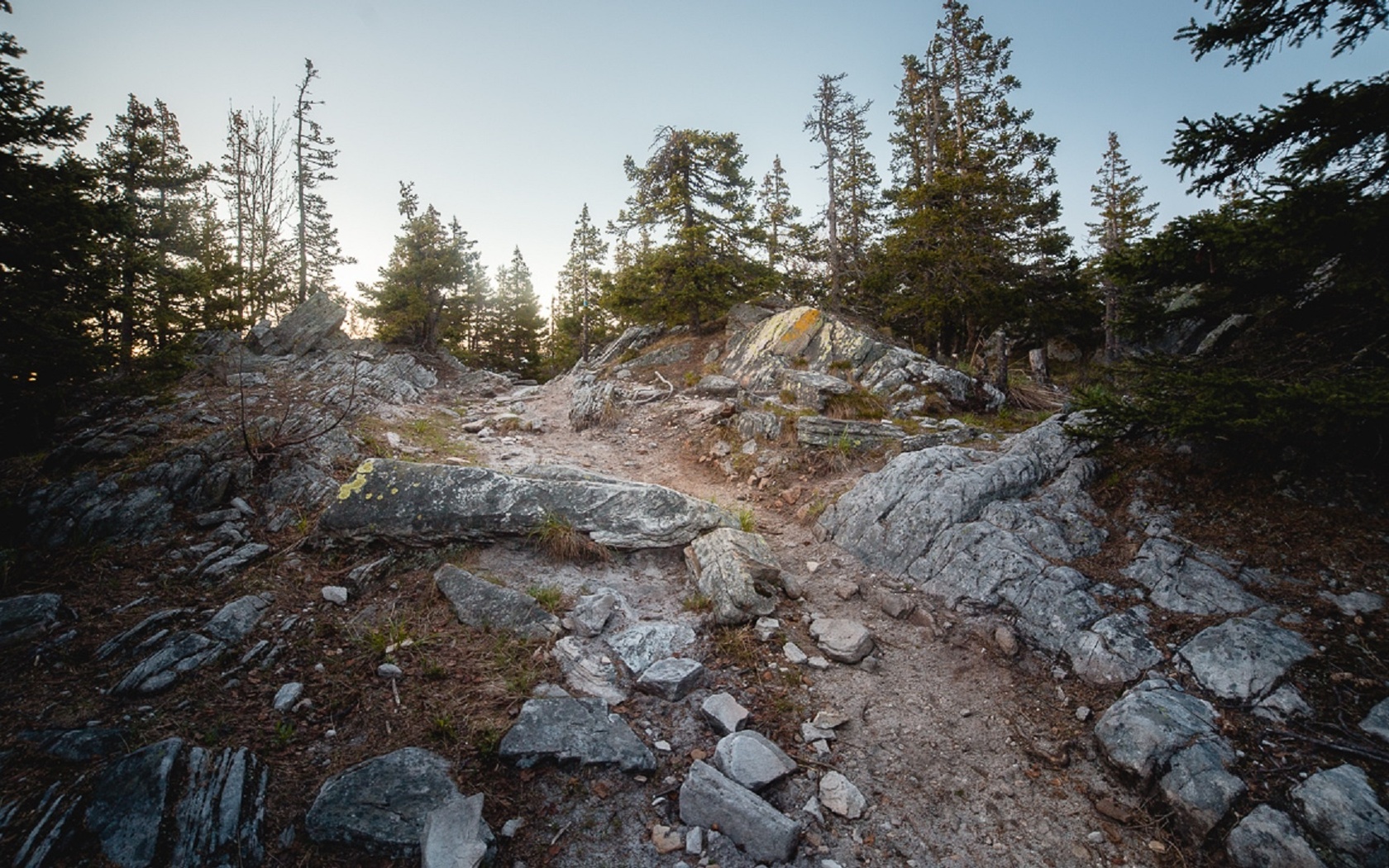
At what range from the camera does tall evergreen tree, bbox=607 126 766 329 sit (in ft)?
60.7

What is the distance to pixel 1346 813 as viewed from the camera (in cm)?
311

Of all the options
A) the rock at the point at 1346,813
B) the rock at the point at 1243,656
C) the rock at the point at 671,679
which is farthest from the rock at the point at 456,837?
the rock at the point at 1243,656

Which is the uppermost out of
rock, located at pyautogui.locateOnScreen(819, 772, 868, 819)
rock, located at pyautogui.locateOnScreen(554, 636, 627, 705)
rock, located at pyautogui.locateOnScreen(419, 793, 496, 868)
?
rock, located at pyautogui.locateOnScreen(554, 636, 627, 705)

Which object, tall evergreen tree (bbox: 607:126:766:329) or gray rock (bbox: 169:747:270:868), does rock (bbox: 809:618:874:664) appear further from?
tall evergreen tree (bbox: 607:126:766:329)

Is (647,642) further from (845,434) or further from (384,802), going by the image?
(845,434)

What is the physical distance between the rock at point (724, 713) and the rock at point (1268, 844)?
3.42 metres

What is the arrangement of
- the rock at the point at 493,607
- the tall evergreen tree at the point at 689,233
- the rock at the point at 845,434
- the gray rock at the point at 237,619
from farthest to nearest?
the tall evergreen tree at the point at 689,233 < the rock at the point at 845,434 < the rock at the point at 493,607 < the gray rock at the point at 237,619

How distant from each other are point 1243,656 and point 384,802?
7212mm

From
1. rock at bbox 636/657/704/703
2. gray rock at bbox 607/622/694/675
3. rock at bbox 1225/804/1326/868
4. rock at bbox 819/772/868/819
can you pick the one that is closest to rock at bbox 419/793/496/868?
rock at bbox 636/657/704/703

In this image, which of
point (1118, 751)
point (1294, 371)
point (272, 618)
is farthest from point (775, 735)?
point (1294, 371)

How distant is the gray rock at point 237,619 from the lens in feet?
15.7

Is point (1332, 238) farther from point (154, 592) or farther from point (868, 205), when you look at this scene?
point (868, 205)

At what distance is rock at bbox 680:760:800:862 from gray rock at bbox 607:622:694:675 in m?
1.46

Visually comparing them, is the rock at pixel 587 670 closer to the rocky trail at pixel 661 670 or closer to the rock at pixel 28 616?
the rocky trail at pixel 661 670
